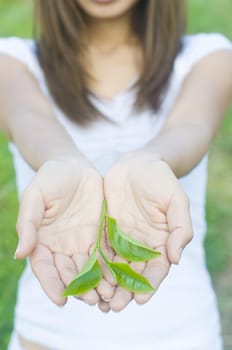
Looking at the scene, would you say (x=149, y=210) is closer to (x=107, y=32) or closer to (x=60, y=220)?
(x=60, y=220)

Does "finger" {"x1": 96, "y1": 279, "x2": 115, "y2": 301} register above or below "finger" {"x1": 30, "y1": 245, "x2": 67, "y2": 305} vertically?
below

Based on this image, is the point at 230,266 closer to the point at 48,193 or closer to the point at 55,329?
the point at 55,329

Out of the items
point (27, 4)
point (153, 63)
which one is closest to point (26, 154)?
point (153, 63)

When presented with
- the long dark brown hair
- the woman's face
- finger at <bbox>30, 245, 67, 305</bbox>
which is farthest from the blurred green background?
finger at <bbox>30, 245, 67, 305</bbox>

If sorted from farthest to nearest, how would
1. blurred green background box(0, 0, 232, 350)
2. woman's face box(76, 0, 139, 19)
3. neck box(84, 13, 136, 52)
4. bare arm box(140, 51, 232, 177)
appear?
blurred green background box(0, 0, 232, 350) < neck box(84, 13, 136, 52) < woman's face box(76, 0, 139, 19) < bare arm box(140, 51, 232, 177)

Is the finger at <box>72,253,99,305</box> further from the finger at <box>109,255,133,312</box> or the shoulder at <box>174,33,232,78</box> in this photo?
the shoulder at <box>174,33,232,78</box>

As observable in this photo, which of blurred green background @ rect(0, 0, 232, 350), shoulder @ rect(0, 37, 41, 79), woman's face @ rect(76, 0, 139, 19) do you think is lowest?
blurred green background @ rect(0, 0, 232, 350)

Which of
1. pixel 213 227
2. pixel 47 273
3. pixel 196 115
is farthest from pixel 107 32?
pixel 213 227
